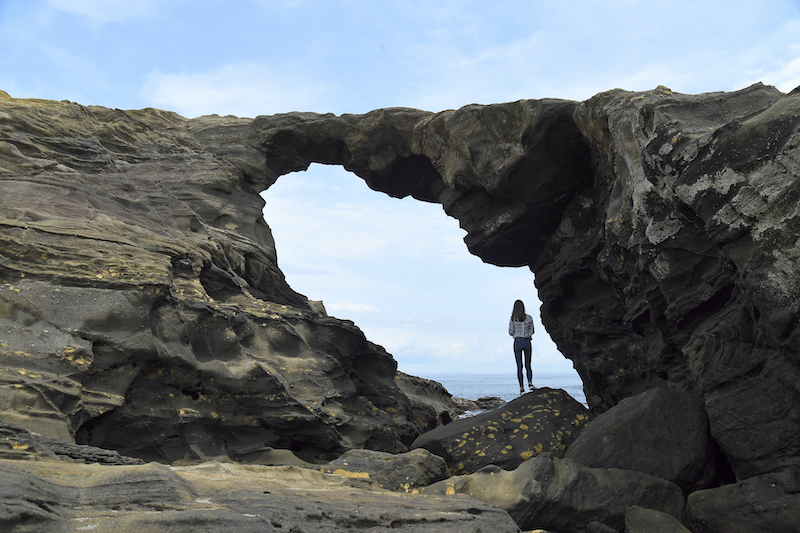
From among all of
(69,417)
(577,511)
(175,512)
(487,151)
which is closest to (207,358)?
(69,417)

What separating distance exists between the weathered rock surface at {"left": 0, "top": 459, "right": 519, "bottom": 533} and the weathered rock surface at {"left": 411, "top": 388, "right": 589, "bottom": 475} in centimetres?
441

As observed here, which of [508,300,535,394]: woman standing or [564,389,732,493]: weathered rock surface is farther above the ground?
[508,300,535,394]: woman standing

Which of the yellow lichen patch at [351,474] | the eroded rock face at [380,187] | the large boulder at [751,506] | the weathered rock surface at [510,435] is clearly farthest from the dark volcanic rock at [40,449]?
the large boulder at [751,506]

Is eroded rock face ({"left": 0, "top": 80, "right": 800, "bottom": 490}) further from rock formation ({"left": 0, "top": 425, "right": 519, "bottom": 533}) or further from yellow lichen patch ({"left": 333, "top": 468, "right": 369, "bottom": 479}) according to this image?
yellow lichen patch ({"left": 333, "top": 468, "right": 369, "bottom": 479})

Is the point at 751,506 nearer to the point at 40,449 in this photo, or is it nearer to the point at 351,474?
the point at 351,474

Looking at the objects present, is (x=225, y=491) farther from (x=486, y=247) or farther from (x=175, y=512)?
(x=486, y=247)

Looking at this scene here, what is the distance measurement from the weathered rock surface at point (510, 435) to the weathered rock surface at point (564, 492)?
2.83 meters

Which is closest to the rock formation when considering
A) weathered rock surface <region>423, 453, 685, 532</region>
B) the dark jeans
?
weathered rock surface <region>423, 453, 685, 532</region>

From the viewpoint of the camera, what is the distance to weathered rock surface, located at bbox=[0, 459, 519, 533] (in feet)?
13.1

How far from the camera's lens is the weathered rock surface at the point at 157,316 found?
8.72 m

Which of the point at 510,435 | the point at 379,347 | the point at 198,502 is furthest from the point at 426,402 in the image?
the point at 198,502

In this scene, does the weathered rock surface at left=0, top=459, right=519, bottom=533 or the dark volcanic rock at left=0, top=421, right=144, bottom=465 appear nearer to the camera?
the weathered rock surface at left=0, top=459, right=519, bottom=533

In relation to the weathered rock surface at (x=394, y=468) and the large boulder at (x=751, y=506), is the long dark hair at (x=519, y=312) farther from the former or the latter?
the large boulder at (x=751, y=506)

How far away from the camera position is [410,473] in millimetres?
7406
